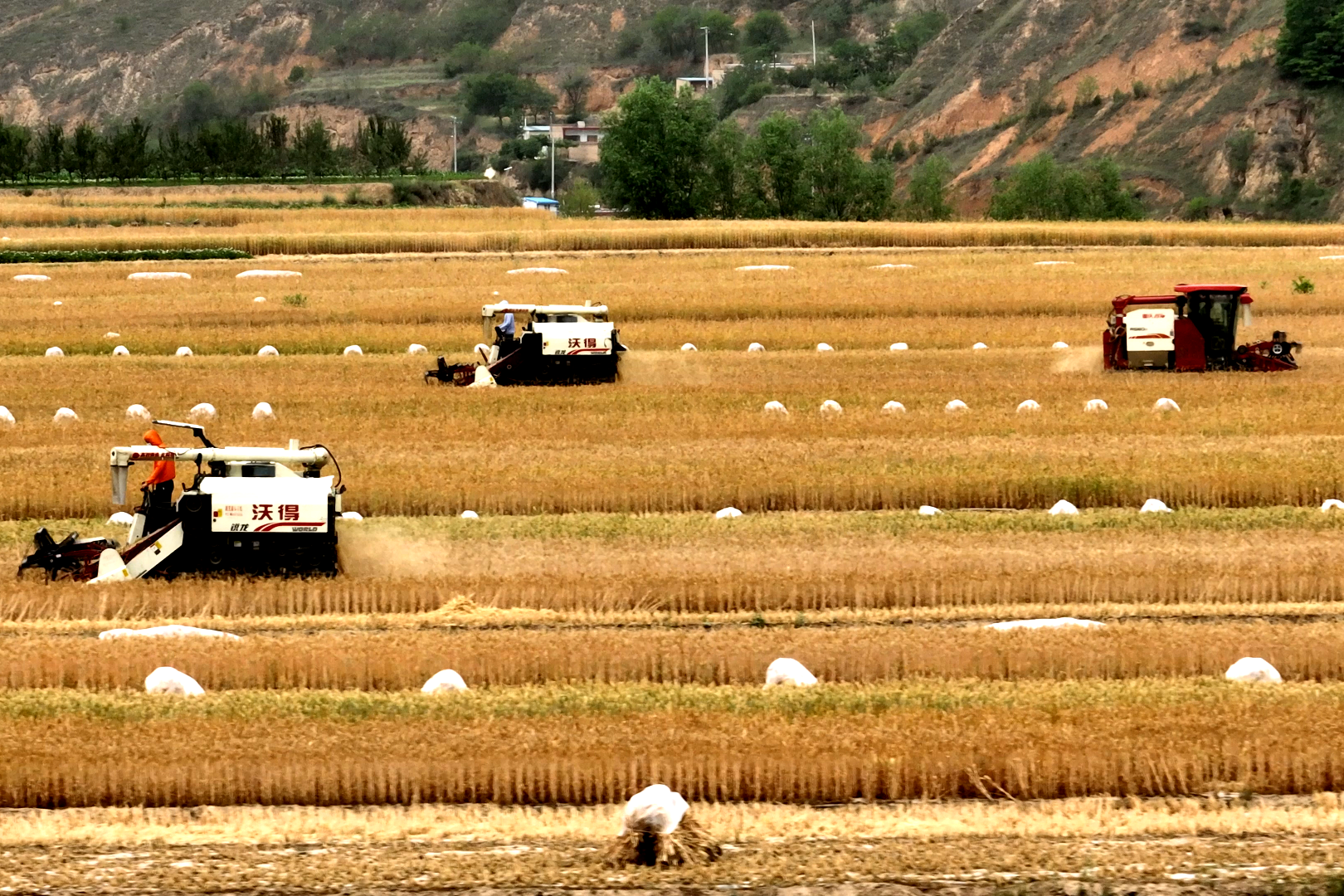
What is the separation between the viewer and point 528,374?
121 ft

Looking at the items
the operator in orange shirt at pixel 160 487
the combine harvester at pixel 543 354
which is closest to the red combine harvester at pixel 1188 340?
the combine harvester at pixel 543 354

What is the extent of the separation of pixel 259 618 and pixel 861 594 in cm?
572

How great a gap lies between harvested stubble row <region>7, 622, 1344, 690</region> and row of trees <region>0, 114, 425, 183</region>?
97.2 m

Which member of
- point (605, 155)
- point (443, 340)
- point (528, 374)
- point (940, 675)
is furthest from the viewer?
point (605, 155)

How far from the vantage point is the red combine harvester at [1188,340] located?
37.5 m

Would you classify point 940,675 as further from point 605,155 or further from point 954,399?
point 605,155

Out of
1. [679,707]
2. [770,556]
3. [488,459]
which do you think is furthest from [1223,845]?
[488,459]

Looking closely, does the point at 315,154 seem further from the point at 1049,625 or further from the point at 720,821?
the point at 720,821

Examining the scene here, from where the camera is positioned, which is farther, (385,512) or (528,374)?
(528,374)

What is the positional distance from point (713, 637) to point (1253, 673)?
4.46 metres

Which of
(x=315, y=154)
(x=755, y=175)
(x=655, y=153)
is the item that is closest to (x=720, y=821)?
(x=655, y=153)

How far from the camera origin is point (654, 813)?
1173cm

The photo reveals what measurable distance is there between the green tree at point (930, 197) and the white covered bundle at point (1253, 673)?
85088mm

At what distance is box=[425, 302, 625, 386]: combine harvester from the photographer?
36.6m
